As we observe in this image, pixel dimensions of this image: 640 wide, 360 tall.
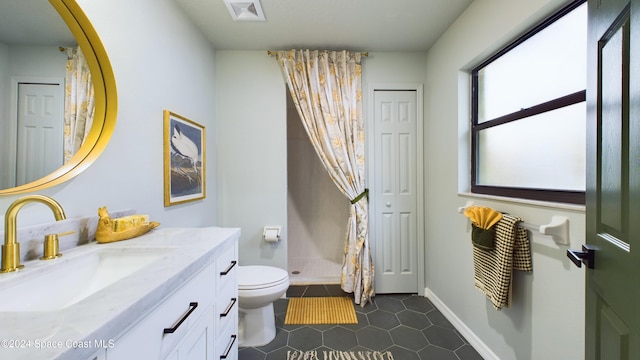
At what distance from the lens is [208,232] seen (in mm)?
1279

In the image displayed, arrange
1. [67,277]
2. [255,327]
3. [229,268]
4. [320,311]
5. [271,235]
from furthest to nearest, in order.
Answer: [271,235], [320,311], [255,327], [229,268], [67,277]

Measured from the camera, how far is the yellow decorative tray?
1.06 m

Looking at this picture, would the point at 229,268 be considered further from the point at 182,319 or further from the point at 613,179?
the point at 613,179

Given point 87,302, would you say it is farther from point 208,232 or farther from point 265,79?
point 265,79

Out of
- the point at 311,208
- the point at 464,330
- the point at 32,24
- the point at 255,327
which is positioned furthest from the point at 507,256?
the point at 311,208

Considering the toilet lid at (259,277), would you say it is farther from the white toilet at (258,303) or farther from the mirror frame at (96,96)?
the mirror frame at (96,96)

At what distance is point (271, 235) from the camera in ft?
7.60

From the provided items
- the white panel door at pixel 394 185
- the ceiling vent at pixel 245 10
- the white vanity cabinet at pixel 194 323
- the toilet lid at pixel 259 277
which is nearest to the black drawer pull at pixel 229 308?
the white vanity cabinet at pixel 194 323

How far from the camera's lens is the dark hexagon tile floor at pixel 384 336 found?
5.44 feet

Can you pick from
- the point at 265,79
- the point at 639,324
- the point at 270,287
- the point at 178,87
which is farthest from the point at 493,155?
the point at 178,87

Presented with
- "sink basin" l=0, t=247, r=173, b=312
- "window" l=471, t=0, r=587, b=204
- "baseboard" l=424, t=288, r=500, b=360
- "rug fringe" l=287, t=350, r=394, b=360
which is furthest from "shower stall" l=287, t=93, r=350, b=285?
"sink basin" l=0, t=247, r=173, b=312

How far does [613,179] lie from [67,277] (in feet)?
5.57

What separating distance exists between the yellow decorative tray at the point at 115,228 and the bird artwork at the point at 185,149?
65 cm

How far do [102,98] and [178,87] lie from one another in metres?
0.66
